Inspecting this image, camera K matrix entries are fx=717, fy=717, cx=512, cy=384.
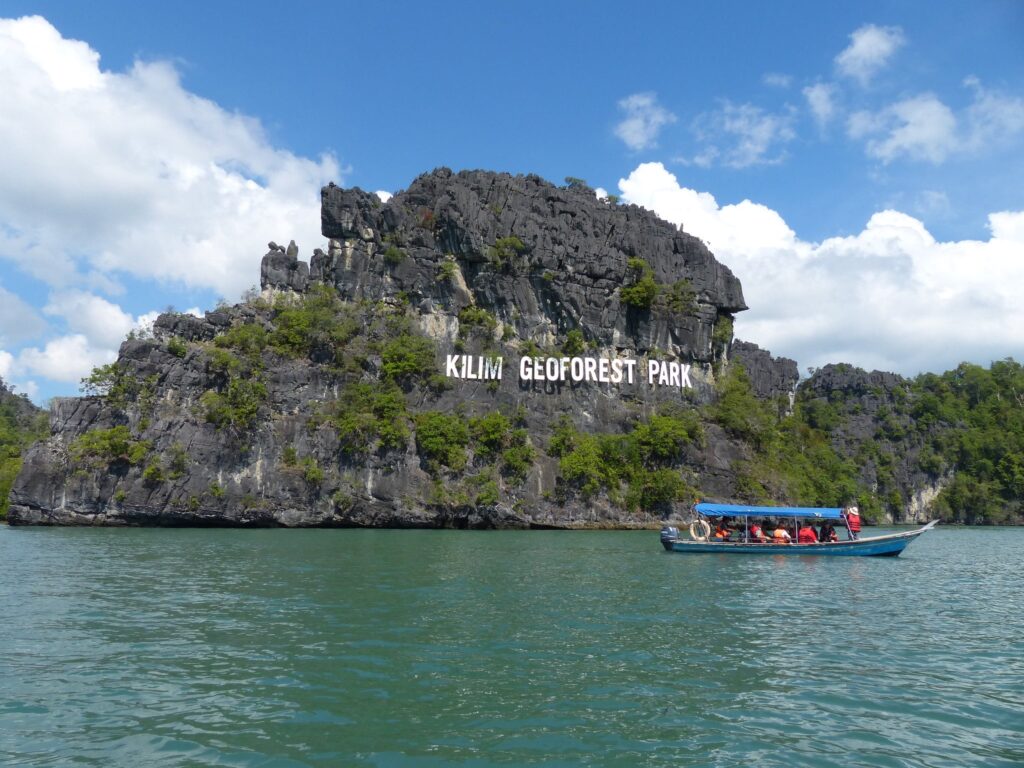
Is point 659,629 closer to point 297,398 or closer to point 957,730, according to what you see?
point 957,730

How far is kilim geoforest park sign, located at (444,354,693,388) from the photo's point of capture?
6247 cm

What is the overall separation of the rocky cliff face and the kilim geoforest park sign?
0.64 ft

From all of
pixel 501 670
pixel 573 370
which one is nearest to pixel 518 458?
pixel 573 370

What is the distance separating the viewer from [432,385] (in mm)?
60562

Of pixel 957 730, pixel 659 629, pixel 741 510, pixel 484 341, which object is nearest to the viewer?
pixel 957 730

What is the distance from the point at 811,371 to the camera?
108 m

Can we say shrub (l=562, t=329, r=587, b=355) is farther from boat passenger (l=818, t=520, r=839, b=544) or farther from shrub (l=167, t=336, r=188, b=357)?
boat passenger (l=818, t=520, r=839, b=544)

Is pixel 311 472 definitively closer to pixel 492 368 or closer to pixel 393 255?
pixel 492 368

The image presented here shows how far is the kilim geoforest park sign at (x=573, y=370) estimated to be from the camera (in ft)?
205

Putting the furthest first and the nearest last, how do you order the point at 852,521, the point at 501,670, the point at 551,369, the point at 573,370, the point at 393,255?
the point at 393,255 → the point at 573,370 → the point at 551,369 → the point at 852,521 → the point at 501,670

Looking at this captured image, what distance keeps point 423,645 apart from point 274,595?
23.7ft

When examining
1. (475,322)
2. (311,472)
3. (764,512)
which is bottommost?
(764,512)

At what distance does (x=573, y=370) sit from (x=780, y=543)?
32.3 m

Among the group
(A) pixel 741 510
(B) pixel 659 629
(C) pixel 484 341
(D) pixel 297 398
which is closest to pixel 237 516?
(D) pixel 297 398
